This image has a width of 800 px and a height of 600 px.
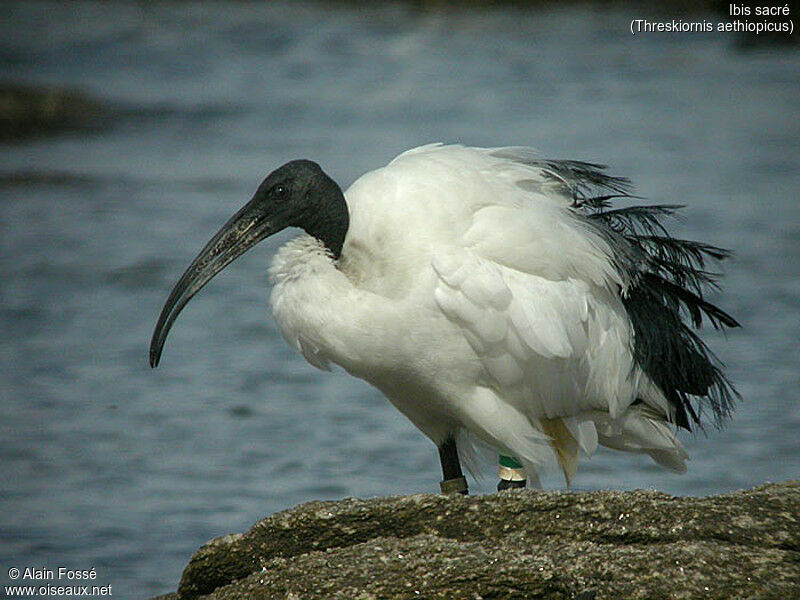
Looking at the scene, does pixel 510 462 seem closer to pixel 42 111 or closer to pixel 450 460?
pixel 450 460

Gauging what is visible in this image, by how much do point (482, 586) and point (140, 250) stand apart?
975cm

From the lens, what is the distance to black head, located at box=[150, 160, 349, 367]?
5352mm

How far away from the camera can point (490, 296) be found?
206 inches

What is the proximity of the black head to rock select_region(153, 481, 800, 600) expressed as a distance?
50.6 inches

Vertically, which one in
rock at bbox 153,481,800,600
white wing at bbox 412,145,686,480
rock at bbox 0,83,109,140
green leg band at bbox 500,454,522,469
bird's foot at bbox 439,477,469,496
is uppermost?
rock at bbox 0,83,109,140

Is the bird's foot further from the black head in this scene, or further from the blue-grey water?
the black head

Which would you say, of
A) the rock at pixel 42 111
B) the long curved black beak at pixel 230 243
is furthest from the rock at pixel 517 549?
the rock at pixel 42 111

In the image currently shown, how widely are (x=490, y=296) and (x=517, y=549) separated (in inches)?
53.8

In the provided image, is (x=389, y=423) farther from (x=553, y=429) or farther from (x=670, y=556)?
(x=670, y=556)

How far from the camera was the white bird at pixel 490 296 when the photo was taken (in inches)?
205

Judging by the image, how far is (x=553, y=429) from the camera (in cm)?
600

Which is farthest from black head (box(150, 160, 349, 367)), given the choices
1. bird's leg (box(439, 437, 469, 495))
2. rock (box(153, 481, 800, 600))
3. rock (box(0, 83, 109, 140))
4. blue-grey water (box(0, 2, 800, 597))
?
rock (box(0, 83, 109, 140))

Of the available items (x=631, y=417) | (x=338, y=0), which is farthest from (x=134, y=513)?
(x=338, y=0)

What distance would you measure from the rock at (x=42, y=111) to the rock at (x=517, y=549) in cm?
1567
